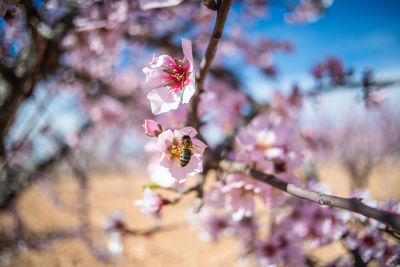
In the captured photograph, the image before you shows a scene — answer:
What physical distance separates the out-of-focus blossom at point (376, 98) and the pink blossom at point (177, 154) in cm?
159

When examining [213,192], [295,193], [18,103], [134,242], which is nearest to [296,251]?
[213,192]

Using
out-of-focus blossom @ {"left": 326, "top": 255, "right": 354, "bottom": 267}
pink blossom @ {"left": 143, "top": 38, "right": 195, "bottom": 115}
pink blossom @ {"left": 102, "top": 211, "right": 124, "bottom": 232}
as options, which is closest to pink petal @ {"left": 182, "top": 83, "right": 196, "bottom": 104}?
pink blossom @ {"left": 143, "top": 38, "right": 195, "bottom": 115}

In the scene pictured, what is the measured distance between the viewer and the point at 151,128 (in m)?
0.68

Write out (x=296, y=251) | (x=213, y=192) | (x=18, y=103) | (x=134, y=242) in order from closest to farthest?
(x=213, y=192) < (x=296, y=251) < (x=18, y=103) < (x=134, y=242)

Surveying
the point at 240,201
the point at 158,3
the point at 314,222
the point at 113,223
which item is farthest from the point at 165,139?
the point at 314,222

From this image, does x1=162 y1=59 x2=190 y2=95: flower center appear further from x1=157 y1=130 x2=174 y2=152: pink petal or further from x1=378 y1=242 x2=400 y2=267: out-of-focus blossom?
x1=378 y1=242 x2=400 y2=267: out-of-focus blossom

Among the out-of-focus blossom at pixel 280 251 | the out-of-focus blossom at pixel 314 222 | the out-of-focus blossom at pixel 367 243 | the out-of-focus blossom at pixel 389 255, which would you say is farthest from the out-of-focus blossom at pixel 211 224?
the out-of-focus blossom at pixel 389 255

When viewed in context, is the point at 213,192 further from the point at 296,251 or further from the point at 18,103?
the point at 18,103

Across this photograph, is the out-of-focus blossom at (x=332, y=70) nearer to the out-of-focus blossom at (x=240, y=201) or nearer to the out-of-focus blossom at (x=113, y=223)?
the out-of-focus blossom at (x=240, y=201)

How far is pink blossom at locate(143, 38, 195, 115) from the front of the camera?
599 mm

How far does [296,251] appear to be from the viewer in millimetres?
1398

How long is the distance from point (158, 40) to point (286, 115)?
67.6 inches

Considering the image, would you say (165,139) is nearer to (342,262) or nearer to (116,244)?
(116,244)

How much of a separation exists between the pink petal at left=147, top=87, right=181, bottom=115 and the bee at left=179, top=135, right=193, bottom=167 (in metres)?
0.11
